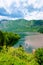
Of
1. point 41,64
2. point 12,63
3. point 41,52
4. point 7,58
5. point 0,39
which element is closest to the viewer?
point 12,63

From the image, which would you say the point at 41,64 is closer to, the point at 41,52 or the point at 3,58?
the point at 41,52

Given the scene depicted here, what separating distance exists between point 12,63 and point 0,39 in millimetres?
58946

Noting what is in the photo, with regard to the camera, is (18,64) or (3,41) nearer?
(18,64)

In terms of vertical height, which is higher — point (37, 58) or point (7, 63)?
point (7, 63)

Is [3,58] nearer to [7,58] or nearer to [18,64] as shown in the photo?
[7,58]

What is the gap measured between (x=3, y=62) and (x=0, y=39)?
5868 cm

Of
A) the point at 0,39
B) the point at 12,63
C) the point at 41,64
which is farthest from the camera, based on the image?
the point at 0,39

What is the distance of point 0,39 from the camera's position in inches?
2699

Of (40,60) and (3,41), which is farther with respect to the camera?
(3,41)

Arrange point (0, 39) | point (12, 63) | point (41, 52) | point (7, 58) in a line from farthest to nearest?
1. point (0, 39)
2. point (41, 52)
3. point (7, 58)
4. point (12, 63)

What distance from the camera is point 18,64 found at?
10.3 metres

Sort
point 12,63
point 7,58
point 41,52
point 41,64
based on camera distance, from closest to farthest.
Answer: point 12,63 < point 7,58 < point 41,64 < point 41,52

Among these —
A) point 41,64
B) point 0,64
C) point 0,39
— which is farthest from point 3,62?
point 0,39

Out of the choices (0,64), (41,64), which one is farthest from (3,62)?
(41,64)
